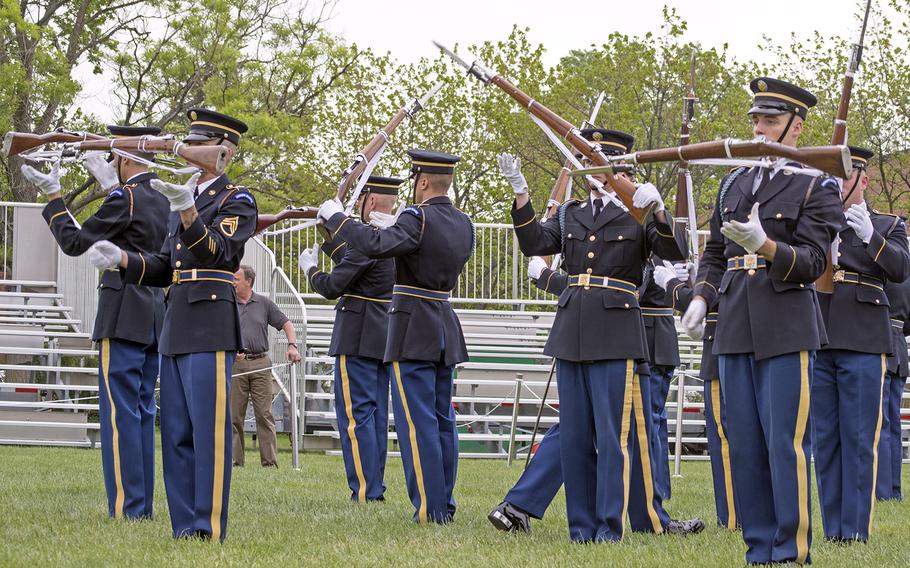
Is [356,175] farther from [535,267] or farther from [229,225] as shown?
[229,225]

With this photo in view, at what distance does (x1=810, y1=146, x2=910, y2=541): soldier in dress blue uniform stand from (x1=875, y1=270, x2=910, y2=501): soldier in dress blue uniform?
1.43 m

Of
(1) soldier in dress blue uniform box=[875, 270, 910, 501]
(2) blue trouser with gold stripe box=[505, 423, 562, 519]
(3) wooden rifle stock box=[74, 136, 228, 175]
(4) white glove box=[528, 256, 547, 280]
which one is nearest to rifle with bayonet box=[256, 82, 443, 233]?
(3) wooden rifle stock box=[74, 136, 228, 175]

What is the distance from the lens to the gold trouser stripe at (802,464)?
588 centimetres

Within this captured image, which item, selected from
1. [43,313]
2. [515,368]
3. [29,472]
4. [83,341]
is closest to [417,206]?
[29,472]

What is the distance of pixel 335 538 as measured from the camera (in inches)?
277

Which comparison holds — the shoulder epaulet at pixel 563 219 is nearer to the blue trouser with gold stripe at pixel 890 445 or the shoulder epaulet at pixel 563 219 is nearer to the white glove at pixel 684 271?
the white glove at pixel 684 271

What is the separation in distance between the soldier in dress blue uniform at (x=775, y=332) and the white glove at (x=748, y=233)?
5.1 inches

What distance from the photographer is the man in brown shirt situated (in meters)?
13.2

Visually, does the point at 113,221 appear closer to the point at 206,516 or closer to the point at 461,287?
the point at 206,516

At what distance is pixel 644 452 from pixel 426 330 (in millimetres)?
1623

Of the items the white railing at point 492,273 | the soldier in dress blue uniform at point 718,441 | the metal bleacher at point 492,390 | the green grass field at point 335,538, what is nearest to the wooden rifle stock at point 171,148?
the green grass field at point 335,538

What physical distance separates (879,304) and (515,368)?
31.2 feet

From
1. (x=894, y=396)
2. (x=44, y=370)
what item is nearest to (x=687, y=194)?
(x=894, y=396)

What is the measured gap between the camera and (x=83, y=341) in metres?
18.1
